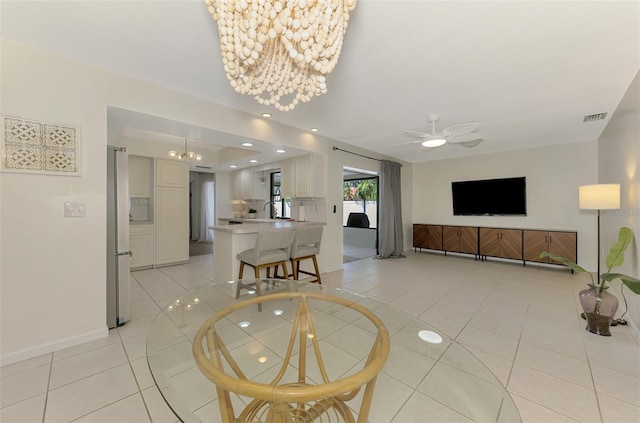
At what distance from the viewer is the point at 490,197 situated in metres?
5.31

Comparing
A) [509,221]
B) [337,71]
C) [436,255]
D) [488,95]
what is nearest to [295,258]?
[337,71]

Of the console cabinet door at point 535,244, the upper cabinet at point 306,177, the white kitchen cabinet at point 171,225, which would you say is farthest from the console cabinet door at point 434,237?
the white kitchen cabinet at point 171,225

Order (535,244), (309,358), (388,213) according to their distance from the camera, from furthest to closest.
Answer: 1. (388,213)
2. (535,244)
3. (309,358)

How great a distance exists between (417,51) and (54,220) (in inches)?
126

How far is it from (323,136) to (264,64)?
115 inches

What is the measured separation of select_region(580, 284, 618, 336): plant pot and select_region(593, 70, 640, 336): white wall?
184 mm

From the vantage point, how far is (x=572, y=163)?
4465mm

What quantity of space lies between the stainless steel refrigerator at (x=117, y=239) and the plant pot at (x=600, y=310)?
4451mm

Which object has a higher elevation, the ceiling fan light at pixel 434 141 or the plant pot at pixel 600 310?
the ceiling fan light at pixel 434 141

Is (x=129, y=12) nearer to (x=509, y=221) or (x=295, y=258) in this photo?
(x=295, y=258)

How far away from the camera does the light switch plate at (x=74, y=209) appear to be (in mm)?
2021

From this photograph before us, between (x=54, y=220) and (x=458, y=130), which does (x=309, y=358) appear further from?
(x=458, y=130)

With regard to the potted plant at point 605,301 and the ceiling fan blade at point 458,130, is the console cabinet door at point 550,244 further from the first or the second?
the ceiling fan blade at point 458,130

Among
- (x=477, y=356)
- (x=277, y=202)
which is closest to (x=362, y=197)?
(x=277, y=202)
